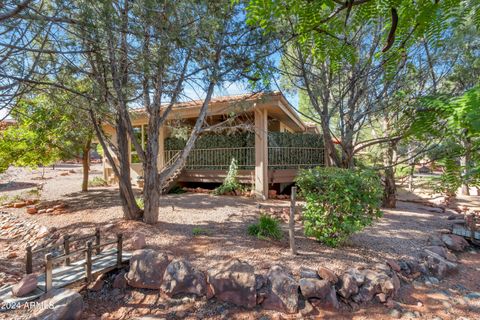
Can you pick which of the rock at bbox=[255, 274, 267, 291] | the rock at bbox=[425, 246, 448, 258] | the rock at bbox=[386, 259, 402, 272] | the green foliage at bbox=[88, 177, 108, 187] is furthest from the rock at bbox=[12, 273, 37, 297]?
the green foliage at bbox=[88, 177, 108, 187]

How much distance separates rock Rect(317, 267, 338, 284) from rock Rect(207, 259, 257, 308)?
3.28ft

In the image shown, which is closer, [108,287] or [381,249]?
[108,287]

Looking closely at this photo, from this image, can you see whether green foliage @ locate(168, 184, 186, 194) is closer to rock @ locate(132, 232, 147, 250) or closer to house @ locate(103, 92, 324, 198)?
house @ locate(103, 92, 324, 198)

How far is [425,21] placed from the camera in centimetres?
169

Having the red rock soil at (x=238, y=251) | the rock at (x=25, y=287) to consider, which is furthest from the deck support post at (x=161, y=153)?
the rock at (x=25, y=287)

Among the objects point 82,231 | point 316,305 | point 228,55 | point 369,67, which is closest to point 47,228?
point 82,231

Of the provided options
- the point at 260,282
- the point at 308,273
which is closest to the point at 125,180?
the point at 260,282

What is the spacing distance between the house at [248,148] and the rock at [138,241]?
13.6ft

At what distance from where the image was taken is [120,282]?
4.04 metres

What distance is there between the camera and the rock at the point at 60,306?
3002 millimetres

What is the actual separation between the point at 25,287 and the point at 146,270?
1.43 m

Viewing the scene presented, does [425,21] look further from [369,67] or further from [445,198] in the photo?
[445,198]

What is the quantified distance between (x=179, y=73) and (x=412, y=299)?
5388mm

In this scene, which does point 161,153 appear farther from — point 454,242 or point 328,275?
point 454,242
